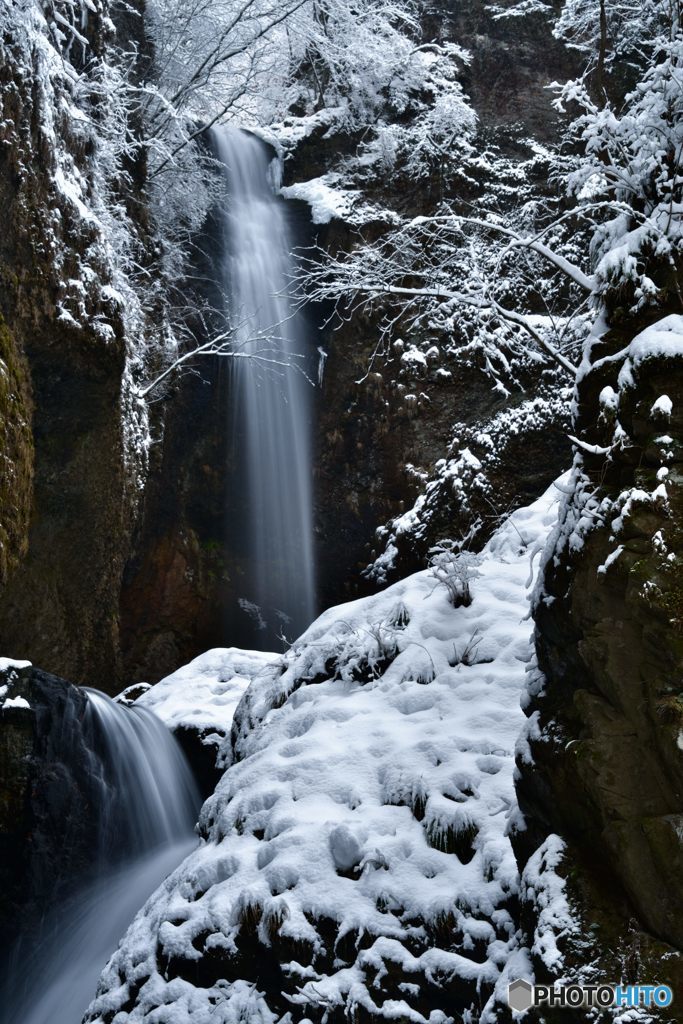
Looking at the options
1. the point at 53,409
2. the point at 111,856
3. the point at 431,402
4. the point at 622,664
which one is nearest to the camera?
the point at 622,664

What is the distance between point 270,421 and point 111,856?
7.03 meters

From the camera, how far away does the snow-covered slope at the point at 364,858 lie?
3.31 meters

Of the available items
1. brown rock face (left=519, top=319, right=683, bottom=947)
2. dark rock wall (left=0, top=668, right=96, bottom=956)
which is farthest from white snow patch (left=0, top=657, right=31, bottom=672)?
brown rock face (left=519, top=319, right=683, bottom=947)

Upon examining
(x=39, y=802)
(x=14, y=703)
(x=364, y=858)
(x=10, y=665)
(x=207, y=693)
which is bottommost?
(x=39, y=802)

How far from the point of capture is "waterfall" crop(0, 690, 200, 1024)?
19.3 feet

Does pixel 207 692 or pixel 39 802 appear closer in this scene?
pixel 39 802

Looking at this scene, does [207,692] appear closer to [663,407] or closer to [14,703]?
[14,703]

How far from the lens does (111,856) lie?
705cm

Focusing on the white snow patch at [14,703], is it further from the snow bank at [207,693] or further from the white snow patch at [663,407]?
the white snow patch at [663,407]

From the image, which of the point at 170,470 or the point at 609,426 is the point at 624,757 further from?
the point at 170,470

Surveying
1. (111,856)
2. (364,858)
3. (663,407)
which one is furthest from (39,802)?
(663,407)

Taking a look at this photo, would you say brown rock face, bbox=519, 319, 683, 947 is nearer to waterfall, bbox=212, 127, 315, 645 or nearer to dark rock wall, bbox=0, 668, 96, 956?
dark rock wall, bbox=0, 668, 96, 956

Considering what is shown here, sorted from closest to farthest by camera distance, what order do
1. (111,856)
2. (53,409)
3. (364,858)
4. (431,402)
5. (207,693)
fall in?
(364,858) → (111,856) → (53,409) → (207,693) → (431,402)

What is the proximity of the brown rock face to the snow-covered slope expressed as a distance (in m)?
0.49
